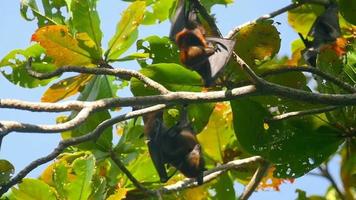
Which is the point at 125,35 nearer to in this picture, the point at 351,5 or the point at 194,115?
the point at 194,115

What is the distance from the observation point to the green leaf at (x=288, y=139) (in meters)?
3.85

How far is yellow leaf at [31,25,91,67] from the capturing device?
4.13 meters

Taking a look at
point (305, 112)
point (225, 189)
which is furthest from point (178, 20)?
point (305, 112)

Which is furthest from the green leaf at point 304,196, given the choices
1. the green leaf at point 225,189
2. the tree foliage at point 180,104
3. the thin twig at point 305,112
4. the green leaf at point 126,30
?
the green leaf at point 126,30

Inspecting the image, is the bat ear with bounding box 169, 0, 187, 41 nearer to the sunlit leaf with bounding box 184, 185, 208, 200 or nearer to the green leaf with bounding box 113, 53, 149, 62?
the green leaf with bounding box 113, 53, 149, 62

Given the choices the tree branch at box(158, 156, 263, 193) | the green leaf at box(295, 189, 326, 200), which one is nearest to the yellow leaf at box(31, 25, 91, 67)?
the tree branch at box(158, 156, 263, 193)

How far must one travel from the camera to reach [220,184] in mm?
4562

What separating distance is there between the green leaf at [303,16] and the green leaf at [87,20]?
1.54m

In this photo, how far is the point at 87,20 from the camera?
4.46 meters

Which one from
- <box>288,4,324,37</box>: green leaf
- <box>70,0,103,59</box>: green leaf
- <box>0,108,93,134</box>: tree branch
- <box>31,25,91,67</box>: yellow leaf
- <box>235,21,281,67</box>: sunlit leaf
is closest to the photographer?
<box>0,108,93,134</box>: tree branch

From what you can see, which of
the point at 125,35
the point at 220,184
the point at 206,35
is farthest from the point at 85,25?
the point at 220,184

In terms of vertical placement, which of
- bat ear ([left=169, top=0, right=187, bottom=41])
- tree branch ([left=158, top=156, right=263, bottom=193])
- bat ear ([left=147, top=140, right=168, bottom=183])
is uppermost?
bat ear ([left=169, top=0, right=187, bottom=41])

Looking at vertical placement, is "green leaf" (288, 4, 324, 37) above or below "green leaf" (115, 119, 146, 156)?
above

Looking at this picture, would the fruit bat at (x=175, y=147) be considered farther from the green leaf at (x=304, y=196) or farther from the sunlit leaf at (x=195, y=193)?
the green leaf at (x=304, y=196)
